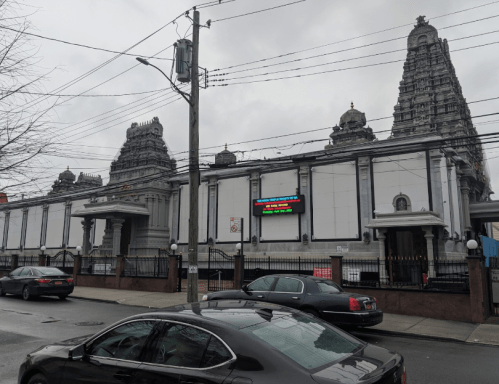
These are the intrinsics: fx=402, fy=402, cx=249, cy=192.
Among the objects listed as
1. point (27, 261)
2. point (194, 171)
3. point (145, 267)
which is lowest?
point (145, 267)

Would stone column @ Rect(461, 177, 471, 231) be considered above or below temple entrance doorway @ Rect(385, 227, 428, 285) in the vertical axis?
above

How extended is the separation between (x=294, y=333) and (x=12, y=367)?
20.7ft

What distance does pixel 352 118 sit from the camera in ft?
138

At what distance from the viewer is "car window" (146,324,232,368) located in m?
3.48

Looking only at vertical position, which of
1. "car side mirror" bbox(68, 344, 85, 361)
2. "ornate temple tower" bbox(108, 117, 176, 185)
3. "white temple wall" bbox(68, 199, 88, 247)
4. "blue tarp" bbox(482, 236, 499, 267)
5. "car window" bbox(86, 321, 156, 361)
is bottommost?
"car side mirror" bbox(68, 344, 85, 361)

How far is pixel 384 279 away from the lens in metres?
21.1

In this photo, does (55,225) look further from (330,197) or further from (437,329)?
(437,329)

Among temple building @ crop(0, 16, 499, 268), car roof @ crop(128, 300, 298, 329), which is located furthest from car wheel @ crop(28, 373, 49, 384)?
temple building @ crop(0, 16, 499, 268)

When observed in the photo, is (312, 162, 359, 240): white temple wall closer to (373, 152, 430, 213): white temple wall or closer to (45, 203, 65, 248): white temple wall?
(373, 152, 430, 213): white temple wall

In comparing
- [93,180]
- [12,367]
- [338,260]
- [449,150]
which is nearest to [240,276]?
[338,260]

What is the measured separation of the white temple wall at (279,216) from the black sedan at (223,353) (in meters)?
23.5

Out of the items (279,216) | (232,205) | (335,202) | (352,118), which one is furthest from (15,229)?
(352,118)

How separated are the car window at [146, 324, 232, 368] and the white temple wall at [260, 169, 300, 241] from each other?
24.0 m

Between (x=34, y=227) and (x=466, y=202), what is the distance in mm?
43734
